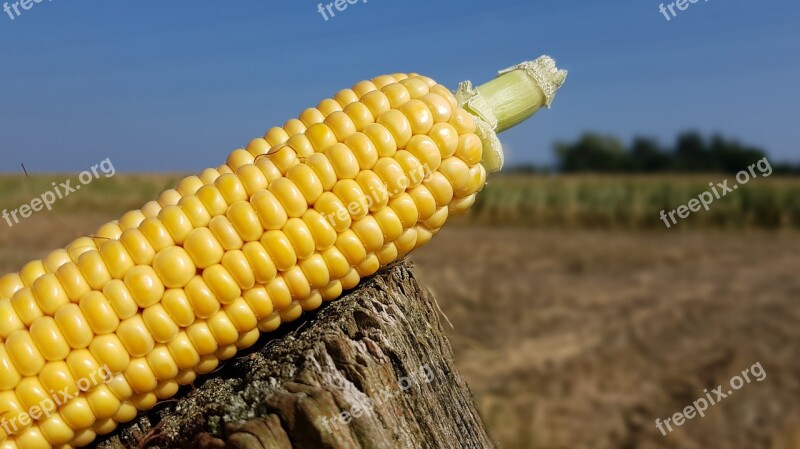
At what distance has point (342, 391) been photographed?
1.69 m

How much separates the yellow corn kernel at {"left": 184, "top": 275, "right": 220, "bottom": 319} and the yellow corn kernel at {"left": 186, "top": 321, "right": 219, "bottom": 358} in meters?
0.04

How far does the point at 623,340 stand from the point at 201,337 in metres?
7.65

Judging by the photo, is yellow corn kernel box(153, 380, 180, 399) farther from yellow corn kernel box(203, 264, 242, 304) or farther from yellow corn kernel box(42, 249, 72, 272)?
yellow corn kernel box(42, 249, 72, 272)

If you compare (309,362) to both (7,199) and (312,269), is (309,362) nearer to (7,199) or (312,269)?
(312,269)

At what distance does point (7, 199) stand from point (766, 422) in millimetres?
19895

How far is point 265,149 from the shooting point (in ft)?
6.95

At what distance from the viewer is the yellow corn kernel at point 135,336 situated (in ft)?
6.05

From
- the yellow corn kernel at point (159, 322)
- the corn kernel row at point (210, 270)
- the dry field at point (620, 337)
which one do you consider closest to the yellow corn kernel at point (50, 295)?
the corn kernel row at point (210, 270)

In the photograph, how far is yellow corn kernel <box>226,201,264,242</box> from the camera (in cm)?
186

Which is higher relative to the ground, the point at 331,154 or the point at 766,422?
the point at 331,154

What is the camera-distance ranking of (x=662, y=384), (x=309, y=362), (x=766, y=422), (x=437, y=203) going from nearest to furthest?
1. (x=309, y=362)
2. (x=437, y=203)
3. (x=766, y=422)
4. (x=662, y=384)

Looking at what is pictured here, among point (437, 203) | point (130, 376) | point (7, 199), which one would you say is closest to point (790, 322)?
point (437, 203)

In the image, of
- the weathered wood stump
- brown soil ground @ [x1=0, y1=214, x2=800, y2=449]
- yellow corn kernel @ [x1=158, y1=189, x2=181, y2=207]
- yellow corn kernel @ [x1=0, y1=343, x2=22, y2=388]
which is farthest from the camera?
brown soil ground @ [x1=0, y1=214, x2=800, y2=449]

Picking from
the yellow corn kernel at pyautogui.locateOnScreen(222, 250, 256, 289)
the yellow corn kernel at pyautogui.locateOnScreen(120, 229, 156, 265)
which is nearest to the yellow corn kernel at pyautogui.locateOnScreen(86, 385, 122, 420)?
the yellow corn kernel at pyautogui.locateOnScreen(120, 229, 156, 265)
